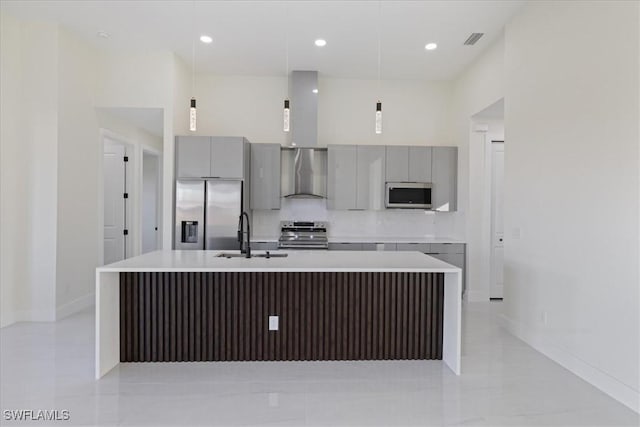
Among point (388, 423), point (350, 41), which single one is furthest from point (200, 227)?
point (388, 423)

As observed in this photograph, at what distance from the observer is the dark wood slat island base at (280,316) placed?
3162 mm

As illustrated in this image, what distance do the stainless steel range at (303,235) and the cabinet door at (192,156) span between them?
4.55 ft

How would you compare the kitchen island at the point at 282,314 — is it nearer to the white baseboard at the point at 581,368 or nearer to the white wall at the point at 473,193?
the white baseboard at the point at 581,368

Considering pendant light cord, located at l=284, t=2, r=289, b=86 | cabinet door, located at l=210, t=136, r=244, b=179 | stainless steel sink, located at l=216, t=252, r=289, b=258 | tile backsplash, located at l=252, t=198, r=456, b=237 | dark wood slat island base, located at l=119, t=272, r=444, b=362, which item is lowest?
dark wood slat island base, located at l=119, t=272, r=444, b=362

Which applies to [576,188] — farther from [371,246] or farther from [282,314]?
[371,246]

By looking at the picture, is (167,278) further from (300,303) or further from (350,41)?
(350,41)

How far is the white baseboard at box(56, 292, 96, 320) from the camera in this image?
433 centimetres

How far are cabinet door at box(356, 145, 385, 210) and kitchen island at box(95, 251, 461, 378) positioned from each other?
2.40m

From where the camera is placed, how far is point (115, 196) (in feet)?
19.6

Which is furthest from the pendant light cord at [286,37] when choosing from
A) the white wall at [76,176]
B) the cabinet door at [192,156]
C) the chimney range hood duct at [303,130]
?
the white wall at [76,176]

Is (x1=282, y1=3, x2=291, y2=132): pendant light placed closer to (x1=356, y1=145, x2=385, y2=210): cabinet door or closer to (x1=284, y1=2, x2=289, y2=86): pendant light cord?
(x1=284, y1=2, x2=289, y2=86): pendant light cord

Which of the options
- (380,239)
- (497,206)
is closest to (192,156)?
(380,239)

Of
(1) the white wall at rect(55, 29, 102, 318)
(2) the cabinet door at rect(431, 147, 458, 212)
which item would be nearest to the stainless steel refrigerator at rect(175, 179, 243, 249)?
(1) the white wall at rect(55, 29, 102, 318)

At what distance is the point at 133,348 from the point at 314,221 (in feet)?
10.7
